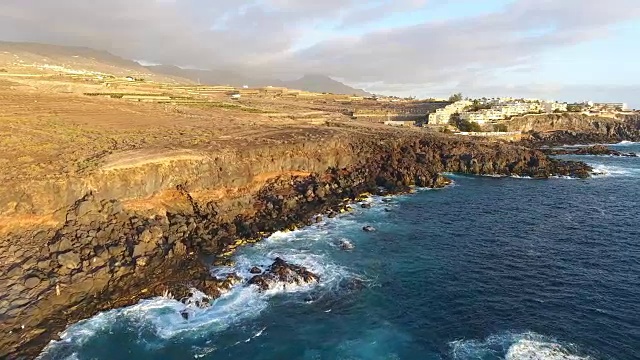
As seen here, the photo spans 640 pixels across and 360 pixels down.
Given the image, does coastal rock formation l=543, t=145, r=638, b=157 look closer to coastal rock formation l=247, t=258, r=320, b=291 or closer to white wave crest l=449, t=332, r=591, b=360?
white wave crest l=449, t=332, r=591, b=360

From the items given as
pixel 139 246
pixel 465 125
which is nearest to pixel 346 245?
pixel 139 246

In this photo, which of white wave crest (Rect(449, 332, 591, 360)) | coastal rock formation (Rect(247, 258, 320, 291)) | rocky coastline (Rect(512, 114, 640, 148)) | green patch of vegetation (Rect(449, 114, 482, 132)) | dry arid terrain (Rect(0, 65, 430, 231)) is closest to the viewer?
white wave crest (Rect(449, 332, 591, 360))

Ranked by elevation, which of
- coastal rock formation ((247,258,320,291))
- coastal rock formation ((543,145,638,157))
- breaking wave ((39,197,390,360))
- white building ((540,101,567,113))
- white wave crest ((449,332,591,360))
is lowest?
breaking wave ((39,197,390,360))

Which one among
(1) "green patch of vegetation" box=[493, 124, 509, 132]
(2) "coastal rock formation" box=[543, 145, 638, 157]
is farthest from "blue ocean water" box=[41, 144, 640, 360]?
(1) "green patch of vegetation" box=[493, 124, 509, 132]

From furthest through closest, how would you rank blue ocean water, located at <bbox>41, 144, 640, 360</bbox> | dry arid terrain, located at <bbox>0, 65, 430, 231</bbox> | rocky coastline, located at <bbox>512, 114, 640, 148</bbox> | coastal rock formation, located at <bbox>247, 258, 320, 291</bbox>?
rocky coastline, located at <bbox>512, 114, 640, 148</bbox>, dry arid terrain, located at <bbox>0, 65, 430, 231</bbox>, coastal rock formation, located at <bbox>247, 258, 320, 291</bbox>, blue ocean water, located at <bbox>41, 144, 640, 360</bbox>

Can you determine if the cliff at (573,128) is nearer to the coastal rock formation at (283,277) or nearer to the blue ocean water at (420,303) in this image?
the blue ocean water at (420,303)

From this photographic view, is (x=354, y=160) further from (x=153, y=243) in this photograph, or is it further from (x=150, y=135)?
(x=153, y=243)

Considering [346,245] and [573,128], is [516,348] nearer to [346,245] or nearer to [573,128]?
[346,245]
